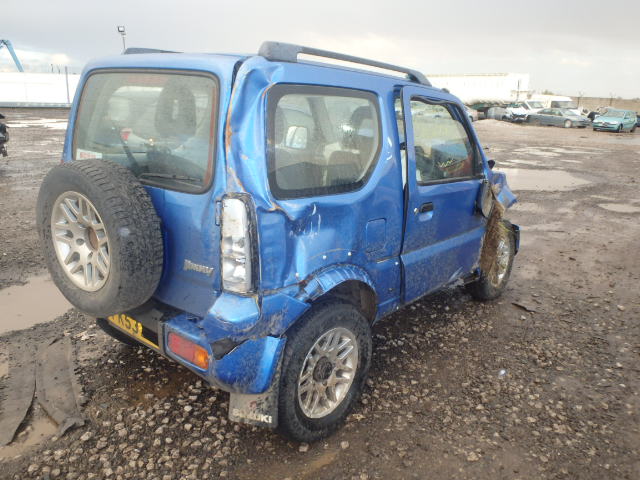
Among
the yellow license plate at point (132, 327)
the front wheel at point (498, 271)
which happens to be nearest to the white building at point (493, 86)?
the front wheel at point (498, 271)

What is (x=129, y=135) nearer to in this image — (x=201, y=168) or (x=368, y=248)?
(x=201, y=168)

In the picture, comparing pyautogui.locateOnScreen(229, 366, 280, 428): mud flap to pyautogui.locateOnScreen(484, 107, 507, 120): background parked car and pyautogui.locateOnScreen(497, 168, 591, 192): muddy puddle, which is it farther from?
pyautogui.locateOnScreen(484, 107, 507, 120): background parked car

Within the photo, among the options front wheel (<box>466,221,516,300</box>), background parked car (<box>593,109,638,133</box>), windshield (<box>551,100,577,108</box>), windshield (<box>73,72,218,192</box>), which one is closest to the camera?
windshield (<box>73,72,218,192</box>)

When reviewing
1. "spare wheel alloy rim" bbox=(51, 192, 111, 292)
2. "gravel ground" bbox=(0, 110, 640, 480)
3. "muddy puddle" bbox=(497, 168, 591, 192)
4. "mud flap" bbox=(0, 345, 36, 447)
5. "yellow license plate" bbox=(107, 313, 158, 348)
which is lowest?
"gravel ground" bbox=(0, 110, 640, 480)

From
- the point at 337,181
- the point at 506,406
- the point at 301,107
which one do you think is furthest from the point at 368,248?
the point at 506,406

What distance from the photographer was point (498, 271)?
4402 mm

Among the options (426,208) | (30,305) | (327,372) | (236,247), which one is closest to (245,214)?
(236,247)

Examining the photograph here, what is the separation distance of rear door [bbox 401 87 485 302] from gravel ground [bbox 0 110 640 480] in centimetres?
59

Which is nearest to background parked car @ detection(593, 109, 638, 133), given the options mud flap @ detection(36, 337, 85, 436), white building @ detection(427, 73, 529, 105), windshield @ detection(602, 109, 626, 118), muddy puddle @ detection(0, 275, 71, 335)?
windshield @ detection(602, 109, 626, 118)

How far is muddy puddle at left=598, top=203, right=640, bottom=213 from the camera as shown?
27.1ft

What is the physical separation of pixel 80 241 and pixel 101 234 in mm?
223

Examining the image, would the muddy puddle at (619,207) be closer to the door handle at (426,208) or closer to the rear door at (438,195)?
the rear door at (438,195)

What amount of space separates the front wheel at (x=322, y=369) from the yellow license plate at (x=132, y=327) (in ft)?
2.35

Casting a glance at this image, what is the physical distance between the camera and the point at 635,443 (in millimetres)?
2625
